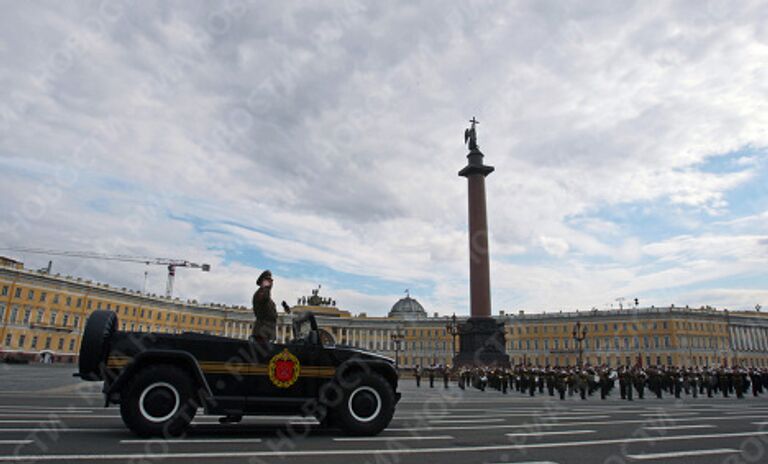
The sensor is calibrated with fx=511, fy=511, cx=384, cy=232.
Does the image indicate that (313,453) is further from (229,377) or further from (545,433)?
(545,433)

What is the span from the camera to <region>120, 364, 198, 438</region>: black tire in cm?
789

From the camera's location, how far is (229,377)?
28.0 ft

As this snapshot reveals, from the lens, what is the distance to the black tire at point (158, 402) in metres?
7.89

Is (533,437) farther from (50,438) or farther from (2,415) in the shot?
(2,415)

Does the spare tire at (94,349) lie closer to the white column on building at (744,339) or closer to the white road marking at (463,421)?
the white road marking at (463,421)

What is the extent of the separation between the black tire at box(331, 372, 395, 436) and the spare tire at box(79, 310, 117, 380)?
3.91 m

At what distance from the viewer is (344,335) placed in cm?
13325

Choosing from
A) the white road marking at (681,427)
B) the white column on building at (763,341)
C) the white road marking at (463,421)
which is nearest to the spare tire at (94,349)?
the white road marking at (463,421)

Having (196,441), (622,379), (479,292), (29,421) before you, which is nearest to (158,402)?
(196,441)

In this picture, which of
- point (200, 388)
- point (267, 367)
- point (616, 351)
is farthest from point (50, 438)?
point (616, 351)

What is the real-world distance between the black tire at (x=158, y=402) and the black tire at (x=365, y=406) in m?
2.51

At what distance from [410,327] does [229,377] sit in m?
127

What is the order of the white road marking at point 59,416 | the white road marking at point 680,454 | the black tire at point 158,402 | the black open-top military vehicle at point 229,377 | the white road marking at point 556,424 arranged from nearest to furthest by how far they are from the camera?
1. the white road marking at point 680,454
2. the black tire at point 158,402
3. the black open-top military vehicle at point 229,377
4. the white road marking at point 59,416
5. the white road marking at point 556,424

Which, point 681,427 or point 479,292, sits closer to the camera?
point 681,427
